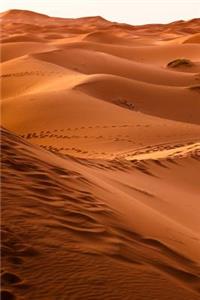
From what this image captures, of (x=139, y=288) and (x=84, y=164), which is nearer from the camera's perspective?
(x=139, y=288)

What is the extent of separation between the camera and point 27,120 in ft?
34.2

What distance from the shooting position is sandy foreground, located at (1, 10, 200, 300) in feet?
7.77

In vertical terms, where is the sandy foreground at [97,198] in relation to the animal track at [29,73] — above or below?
below

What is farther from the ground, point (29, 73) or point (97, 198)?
point (29, 73)

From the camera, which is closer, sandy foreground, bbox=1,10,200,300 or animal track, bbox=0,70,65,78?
sandy foreground, bbox=1,10,200,300

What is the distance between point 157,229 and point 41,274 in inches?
53.6

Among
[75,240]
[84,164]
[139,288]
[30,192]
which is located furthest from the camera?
[84,164]

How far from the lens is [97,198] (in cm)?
362

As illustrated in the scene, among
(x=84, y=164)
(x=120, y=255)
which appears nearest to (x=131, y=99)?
(x=84, y=164)

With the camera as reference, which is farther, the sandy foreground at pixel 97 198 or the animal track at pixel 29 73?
the animal track at pixel 29 73

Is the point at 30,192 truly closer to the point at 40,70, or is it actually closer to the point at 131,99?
the point at 131,99

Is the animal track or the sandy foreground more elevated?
the animal track

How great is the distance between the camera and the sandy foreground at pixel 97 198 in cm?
237

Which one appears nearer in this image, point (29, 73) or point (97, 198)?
point (97, 198)
